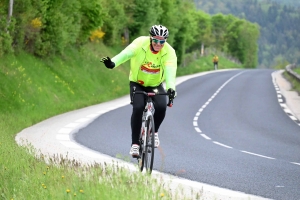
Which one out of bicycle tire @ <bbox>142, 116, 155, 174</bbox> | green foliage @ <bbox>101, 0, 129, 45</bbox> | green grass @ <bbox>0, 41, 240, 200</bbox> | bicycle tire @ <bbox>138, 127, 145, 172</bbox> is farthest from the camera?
green foliage @ <bbox>101, 0, 129, 45</bbox>

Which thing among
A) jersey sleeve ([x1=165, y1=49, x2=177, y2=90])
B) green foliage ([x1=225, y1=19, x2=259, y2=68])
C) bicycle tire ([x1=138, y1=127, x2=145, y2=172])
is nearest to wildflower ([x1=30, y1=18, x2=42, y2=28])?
bicycle tire ([x1=138, y1=127, x2=145, y2=172])

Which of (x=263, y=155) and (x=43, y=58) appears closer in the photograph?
(x=263, y=155)

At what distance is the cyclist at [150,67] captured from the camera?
9.44m

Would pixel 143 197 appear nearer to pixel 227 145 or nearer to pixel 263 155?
pixel 263 155

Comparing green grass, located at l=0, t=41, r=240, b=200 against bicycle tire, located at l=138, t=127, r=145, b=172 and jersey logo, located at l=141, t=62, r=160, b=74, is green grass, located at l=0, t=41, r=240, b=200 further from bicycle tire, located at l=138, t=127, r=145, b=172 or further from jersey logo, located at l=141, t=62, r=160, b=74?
jersey logo, located at l=141, t=62, r=160, b=74

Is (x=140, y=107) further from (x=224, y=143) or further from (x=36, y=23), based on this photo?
(x=36, y=23)

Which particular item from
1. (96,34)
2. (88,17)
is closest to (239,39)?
(96,34)

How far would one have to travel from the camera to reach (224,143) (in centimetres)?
1603

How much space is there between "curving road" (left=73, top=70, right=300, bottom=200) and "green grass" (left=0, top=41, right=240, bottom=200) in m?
1.08

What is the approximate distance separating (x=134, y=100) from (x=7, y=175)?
2.05 m

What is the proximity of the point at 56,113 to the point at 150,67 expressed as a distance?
14047mm

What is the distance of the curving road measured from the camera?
10023 mm

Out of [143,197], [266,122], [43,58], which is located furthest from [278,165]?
[43,58]

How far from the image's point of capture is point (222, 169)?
11.1 metres
